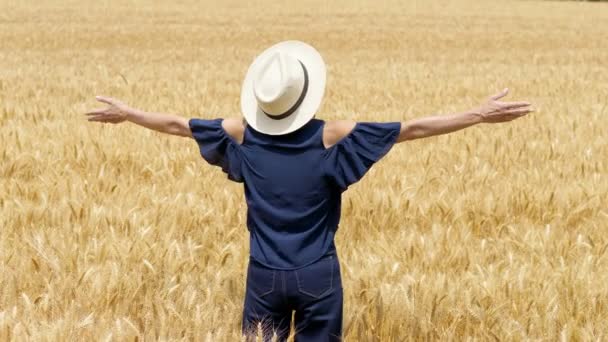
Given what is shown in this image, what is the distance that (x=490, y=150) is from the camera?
18.9 ft

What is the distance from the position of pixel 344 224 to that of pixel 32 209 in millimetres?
1376

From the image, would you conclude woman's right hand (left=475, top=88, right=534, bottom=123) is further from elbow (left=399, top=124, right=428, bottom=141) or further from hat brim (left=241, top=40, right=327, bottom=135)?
hat brim (left=241, top=40, right=327, bottom=135)

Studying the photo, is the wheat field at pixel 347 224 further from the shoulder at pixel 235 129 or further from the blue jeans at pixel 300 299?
the shoulder at pixel 235 129

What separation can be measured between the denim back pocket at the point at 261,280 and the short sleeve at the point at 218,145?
278mm

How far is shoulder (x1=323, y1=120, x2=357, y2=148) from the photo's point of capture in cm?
229

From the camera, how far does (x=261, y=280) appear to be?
2312 mm

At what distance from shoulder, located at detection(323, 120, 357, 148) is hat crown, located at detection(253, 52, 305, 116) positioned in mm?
129

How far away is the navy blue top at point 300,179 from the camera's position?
228 centimetres

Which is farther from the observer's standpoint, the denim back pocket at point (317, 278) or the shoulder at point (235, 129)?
the shoulder at point (235, 129)

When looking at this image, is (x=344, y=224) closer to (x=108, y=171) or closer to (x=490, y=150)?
(x=108, y=171)

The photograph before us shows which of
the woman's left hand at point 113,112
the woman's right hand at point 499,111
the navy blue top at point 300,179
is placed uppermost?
the woman's right hand at point 499,111

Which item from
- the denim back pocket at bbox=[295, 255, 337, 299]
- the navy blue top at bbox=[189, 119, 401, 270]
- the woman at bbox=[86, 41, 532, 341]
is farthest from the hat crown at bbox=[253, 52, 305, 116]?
the denim back pocket at bbox=[295, 255, 337, 299]

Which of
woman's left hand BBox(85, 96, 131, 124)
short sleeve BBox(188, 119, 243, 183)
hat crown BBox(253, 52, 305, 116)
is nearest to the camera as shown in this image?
hat crown BBox(253, 52, 305, 116)

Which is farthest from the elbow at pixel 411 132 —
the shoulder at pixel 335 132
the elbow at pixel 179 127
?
the elbow at pixel 179 127
